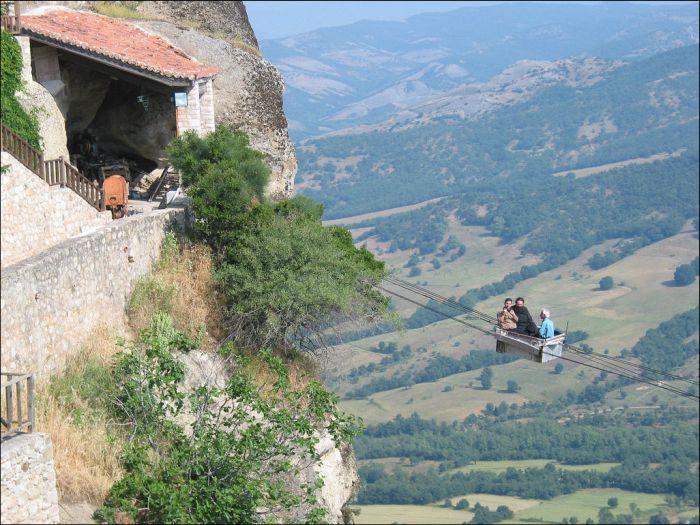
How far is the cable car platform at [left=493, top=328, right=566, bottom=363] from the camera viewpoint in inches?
976

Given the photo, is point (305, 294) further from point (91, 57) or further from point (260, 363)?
point (91, 57)

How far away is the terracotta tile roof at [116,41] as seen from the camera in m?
26.0

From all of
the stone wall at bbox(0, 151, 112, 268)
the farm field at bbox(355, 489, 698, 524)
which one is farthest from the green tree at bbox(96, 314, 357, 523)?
the farm field at bbox(355, 489, 698, 524)

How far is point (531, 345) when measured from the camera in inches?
978

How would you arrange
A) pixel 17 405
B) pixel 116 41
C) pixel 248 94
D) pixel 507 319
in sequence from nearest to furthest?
pixel 17 405, pixel 507 319, pixel 116 41, pixel 248 94

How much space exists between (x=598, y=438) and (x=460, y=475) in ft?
82.5

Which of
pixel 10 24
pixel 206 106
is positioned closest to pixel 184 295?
pixel 10 24

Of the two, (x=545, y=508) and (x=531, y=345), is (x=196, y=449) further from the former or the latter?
(x=545, y=508)

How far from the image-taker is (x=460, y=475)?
18325 cm

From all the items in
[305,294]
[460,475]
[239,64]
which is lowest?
[460,475]

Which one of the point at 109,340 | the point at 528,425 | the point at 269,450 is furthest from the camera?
the point at 528,425

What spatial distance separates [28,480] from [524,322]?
13.0 metres

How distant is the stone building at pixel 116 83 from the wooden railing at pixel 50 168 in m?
4.42

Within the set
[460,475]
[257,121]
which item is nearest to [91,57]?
[257,121]
